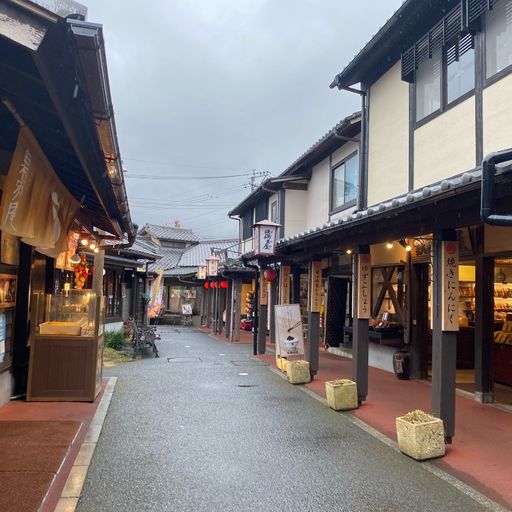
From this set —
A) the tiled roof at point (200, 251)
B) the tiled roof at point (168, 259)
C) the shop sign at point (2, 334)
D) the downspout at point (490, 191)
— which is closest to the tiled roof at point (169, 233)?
the tiled roof at point (168, 259)

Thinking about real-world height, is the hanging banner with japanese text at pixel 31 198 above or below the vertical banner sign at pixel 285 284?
above

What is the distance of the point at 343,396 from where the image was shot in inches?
315

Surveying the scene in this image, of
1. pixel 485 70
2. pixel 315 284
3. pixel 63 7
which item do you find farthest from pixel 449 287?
pixel 63 7

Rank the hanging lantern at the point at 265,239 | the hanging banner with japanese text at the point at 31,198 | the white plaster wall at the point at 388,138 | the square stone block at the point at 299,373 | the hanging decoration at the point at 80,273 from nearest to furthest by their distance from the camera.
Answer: the hanging banner with japanese text at the point at 31,198, the white plaster wall at the point at 388,138, the square stone block at the point at 299,373, the hanging lantern at the point at 265,239, the hanging decoration at the point at 80,273

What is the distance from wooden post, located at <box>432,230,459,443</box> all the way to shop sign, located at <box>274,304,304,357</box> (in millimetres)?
5665

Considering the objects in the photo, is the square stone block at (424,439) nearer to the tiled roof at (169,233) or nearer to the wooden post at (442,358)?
the wooden post at (442,358)

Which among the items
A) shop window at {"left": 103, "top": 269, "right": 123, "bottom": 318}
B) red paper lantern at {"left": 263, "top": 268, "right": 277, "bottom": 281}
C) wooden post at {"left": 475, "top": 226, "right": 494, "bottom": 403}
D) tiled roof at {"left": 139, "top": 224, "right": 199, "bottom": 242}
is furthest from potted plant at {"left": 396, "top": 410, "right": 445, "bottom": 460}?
tiled roof at {"left": 139, "top": 224, "right": 199, "bottom": 242}

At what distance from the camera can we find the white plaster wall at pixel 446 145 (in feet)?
23.6

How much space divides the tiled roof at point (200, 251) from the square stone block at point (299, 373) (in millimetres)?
27330

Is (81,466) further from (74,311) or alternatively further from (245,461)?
(74,311)

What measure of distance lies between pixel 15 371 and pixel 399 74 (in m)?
9.58

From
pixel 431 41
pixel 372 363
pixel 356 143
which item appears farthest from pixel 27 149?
pixel 372 363

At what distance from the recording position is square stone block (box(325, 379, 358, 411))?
7.99 m

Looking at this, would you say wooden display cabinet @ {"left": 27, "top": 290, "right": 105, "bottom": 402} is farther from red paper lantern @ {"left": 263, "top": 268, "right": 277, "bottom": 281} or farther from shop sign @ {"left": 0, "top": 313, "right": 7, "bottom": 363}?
red paper lantern @ {"left": 263, "top": 268, "right": 277, "bottom": 281}
